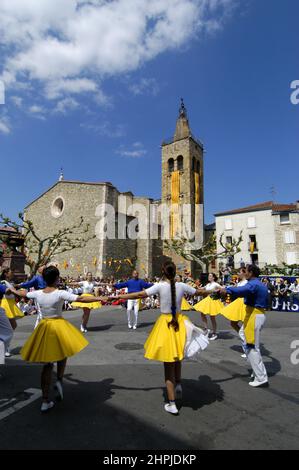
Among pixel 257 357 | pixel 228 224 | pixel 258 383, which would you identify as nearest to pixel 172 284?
pixel 257 357

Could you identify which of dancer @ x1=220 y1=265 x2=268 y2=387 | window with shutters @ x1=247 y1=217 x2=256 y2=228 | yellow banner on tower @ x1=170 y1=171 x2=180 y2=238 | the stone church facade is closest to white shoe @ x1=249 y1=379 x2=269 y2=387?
dancer @ x1=220 y1=265 x2=268 y2=387

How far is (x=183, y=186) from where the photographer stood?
43.4 m

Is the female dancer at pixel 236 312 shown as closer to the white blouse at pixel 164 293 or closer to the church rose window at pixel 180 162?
the white blouse at pixel 164 293

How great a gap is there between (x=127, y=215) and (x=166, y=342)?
36335mm

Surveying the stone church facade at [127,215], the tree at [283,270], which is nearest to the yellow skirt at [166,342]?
the tree at [283,270]

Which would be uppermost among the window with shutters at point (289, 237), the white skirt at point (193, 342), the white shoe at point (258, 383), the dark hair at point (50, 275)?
the window with shutters at point (289, 237)

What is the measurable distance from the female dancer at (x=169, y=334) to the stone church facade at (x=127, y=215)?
30.8 metres

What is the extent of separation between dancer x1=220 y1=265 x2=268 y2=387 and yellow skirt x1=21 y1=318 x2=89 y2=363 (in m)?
2.36

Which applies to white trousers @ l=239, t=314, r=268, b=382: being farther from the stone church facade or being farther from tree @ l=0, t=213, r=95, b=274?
the stone church facade

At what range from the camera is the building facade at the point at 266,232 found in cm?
3522

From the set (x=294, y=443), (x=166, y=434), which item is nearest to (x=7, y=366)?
(x=166, y=434)

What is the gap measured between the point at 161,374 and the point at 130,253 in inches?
1352

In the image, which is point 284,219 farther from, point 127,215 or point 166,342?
point 166,342

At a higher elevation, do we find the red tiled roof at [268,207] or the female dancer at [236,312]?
the red tiled roof at [268,207]
